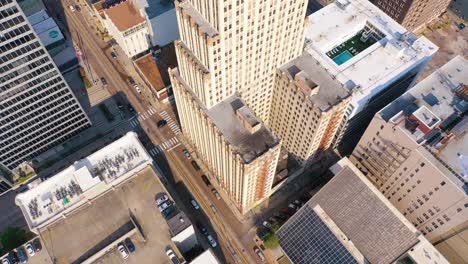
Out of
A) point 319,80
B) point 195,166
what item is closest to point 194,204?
point 195,166

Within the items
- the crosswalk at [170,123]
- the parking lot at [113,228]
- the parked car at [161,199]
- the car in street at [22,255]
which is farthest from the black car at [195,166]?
the car in street at [22,255]

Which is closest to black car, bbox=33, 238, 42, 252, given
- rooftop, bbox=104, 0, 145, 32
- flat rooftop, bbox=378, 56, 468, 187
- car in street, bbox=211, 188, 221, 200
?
car in street, bbox=211, 188, 221, 200

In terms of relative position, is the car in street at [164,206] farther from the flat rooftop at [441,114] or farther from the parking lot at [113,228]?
the flat rooftop at [441,114]

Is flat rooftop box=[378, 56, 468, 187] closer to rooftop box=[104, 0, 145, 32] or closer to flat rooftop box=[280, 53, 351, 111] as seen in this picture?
flat rooftop box=[280, 53, 351, 111]

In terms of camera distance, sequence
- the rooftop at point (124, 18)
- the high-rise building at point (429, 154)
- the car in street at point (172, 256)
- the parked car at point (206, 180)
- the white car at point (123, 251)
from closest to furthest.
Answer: the high-rise building at point (429, 154)
the car in street at point (172, 256)
the white car at point (123, 251)
the parked car at point (206, 180)
the rooftop at point (124, 18)

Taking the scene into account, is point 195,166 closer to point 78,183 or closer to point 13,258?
point 78,183
